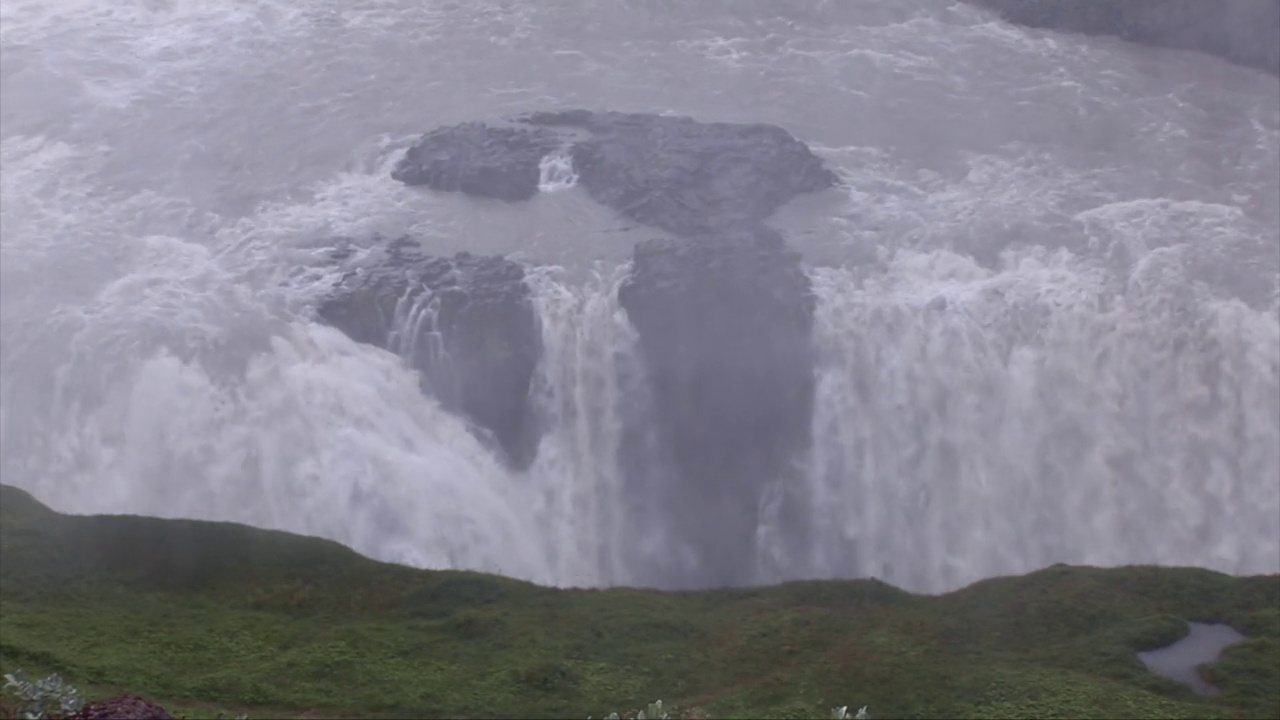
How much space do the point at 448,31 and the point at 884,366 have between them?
29.6 m

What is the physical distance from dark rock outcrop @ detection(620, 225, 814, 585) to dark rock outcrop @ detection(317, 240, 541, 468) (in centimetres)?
410

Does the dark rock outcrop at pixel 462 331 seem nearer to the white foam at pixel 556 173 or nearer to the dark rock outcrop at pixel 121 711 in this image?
the white foam at pixel 556 173

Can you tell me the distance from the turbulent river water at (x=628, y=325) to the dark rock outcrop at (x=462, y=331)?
28.1 inches

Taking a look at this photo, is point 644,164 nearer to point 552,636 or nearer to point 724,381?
point 724,381

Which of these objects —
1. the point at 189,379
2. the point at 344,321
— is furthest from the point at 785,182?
the point at 189,379

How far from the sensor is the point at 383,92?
2467 inches

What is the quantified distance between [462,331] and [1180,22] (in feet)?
125

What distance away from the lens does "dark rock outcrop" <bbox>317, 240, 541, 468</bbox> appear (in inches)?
1889

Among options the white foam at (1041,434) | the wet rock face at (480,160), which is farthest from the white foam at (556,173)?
the white foam at (1041,434)

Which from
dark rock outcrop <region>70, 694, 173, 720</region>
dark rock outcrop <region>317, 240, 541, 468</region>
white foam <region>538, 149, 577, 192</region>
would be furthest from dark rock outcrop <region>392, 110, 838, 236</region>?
dark rock outcrop <region>70, 694, 173, 720</region>

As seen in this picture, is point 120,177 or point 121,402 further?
point 120,177

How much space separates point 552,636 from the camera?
3466 centimetres

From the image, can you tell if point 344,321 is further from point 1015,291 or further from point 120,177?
point 1015,291

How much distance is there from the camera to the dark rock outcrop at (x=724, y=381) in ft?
155
